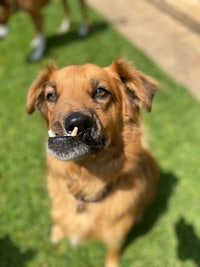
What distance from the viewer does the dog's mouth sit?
91.4 inches

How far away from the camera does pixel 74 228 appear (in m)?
3.16

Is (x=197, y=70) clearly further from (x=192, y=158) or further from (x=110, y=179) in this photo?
(x=110, y=179)

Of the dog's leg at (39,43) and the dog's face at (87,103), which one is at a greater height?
the dog's face at (87,103)

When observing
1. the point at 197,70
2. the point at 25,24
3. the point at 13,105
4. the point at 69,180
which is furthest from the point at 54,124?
the point at 25,24

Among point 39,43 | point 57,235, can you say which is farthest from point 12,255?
point 39,43

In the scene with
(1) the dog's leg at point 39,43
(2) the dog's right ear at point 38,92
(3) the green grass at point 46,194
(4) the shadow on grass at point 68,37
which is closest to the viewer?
(2) the dog's right ear at point 38,92

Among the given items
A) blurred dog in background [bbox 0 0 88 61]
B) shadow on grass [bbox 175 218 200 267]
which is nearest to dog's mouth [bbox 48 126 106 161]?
shadow on grass [bbox 175 218 200 267]

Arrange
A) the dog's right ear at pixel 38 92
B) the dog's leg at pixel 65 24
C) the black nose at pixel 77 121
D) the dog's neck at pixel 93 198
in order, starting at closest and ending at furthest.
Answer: the black nose at pixel 77 121, the dog's right ear at pixel 38 92, the dog's neck at pixel 93 198, the dog's leg at pixel 65 24

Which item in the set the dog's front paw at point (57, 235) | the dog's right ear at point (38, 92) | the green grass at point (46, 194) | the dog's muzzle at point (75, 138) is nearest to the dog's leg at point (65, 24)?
the green grass at point (46, 194)

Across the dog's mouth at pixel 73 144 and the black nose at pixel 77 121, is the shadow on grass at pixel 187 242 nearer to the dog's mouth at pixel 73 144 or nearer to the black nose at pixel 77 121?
the dog's mouth at pixel 73 144

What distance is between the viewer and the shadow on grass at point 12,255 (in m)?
3.36

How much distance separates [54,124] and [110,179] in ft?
2.56

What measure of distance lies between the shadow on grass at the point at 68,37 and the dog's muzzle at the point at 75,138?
391cm

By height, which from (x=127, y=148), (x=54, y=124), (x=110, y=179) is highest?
(x=54, y=124)
